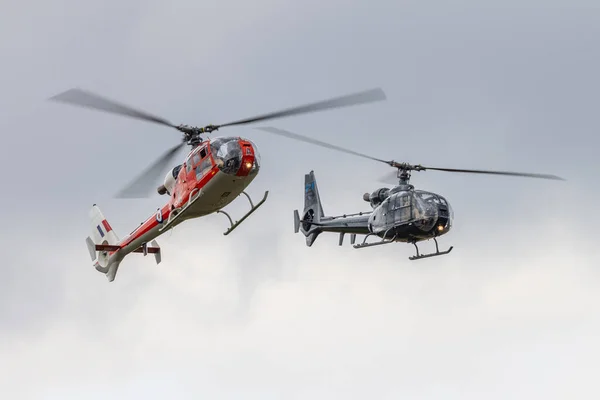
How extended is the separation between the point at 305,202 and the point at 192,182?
19.1 m

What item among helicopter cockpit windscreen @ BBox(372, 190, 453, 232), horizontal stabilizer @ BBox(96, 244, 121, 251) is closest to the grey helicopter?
helicopter cockpit windscreen @ BBox(372, 190, 453, 232)

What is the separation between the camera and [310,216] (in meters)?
64.9

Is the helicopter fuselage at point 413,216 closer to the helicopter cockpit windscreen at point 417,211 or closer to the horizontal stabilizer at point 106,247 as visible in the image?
the helicopter cockpit windscreen at point 417,211

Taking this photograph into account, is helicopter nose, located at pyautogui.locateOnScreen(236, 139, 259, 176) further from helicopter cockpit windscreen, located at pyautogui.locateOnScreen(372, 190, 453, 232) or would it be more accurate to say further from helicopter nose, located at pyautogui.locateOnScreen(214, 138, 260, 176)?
helicopter cockpit windscreen, located at pyautogui.locateOnScreen(372, 190, 453, 232)

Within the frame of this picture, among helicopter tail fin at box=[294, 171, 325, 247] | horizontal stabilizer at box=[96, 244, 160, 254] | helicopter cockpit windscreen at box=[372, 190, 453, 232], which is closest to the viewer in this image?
helicopter cockpit windscreen at box=[372, 190, 453, 232]

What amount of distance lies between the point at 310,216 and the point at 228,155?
19.6m

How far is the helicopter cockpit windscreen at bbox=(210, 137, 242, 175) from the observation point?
149 feet

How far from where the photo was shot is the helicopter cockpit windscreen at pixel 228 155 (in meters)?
45.6

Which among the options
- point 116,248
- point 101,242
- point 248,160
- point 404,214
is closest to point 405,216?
point 404,214

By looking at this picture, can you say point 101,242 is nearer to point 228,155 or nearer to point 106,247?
point 106,247

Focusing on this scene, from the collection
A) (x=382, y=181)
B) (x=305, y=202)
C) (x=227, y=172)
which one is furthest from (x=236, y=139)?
(x=305, y=202)

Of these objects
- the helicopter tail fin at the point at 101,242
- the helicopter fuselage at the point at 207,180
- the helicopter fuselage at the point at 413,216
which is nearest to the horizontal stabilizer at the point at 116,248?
the helicopter tail fin at the point at 101,242

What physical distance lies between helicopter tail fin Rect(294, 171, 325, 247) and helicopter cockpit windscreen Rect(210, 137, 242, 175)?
17730mm

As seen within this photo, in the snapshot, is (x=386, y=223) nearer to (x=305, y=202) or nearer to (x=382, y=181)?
(x=382, y=181)
